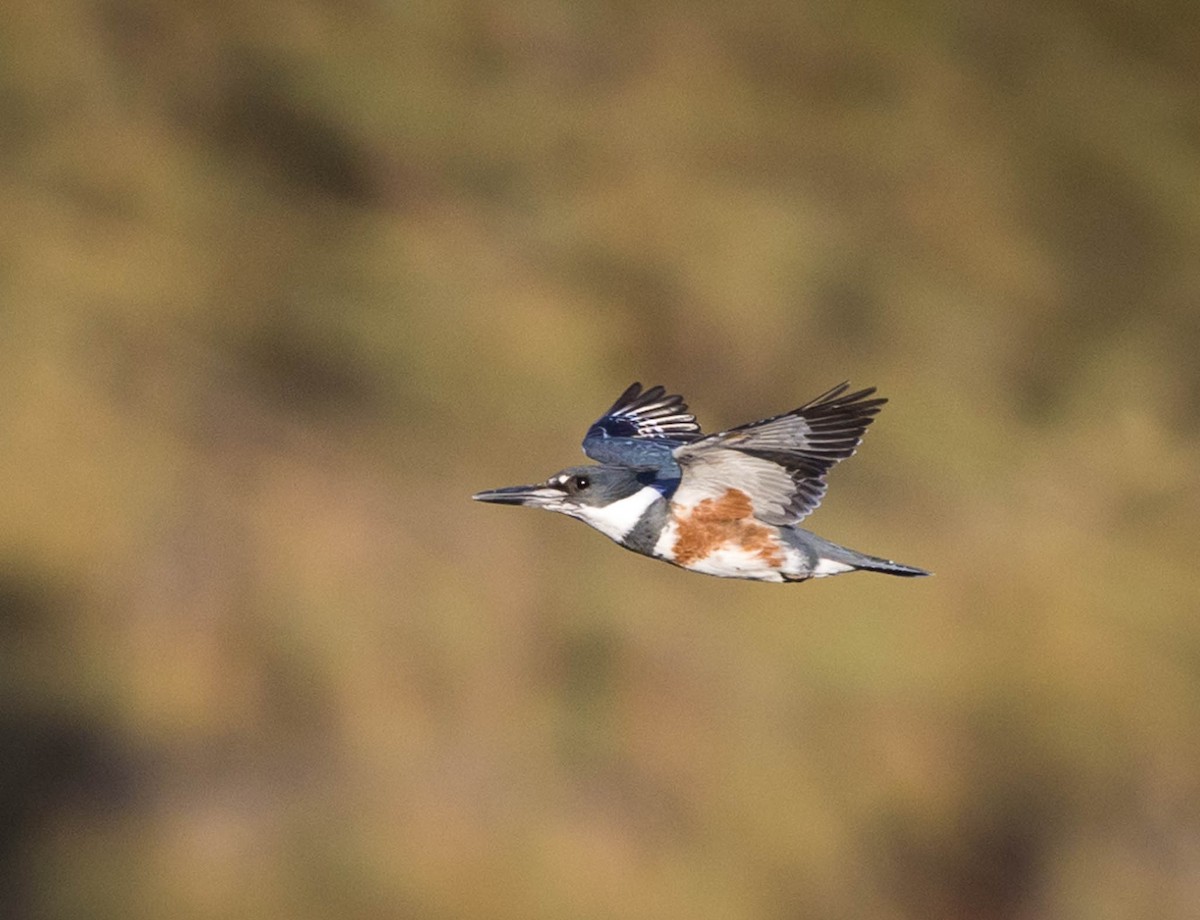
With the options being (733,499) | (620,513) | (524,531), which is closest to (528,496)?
(620,513)

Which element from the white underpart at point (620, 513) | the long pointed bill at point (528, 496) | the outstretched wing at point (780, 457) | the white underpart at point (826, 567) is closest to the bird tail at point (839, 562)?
the white underpart at point (826, 567)

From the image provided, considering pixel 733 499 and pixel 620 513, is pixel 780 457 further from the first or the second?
pixel 620 513

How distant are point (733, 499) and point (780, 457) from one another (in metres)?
0.17

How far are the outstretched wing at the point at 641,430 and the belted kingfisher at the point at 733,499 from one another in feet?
0.33

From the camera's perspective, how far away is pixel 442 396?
9047 millimetres

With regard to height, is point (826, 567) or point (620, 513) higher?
point (620, 513)

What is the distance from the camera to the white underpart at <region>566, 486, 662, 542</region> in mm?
3768

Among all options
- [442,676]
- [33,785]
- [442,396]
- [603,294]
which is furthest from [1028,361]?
[33,785]

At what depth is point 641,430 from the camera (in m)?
4.51

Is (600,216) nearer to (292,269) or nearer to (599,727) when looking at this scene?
(292,269)

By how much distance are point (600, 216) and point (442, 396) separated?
2.15 metres

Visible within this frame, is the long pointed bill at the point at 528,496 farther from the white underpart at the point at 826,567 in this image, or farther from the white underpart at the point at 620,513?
the white underpart at the point at 826,567

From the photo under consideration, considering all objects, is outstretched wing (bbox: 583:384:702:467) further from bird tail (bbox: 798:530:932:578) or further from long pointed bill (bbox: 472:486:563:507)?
bird tail (bbox: 798:530:932:578)

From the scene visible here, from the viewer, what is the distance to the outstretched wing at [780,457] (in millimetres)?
3473
